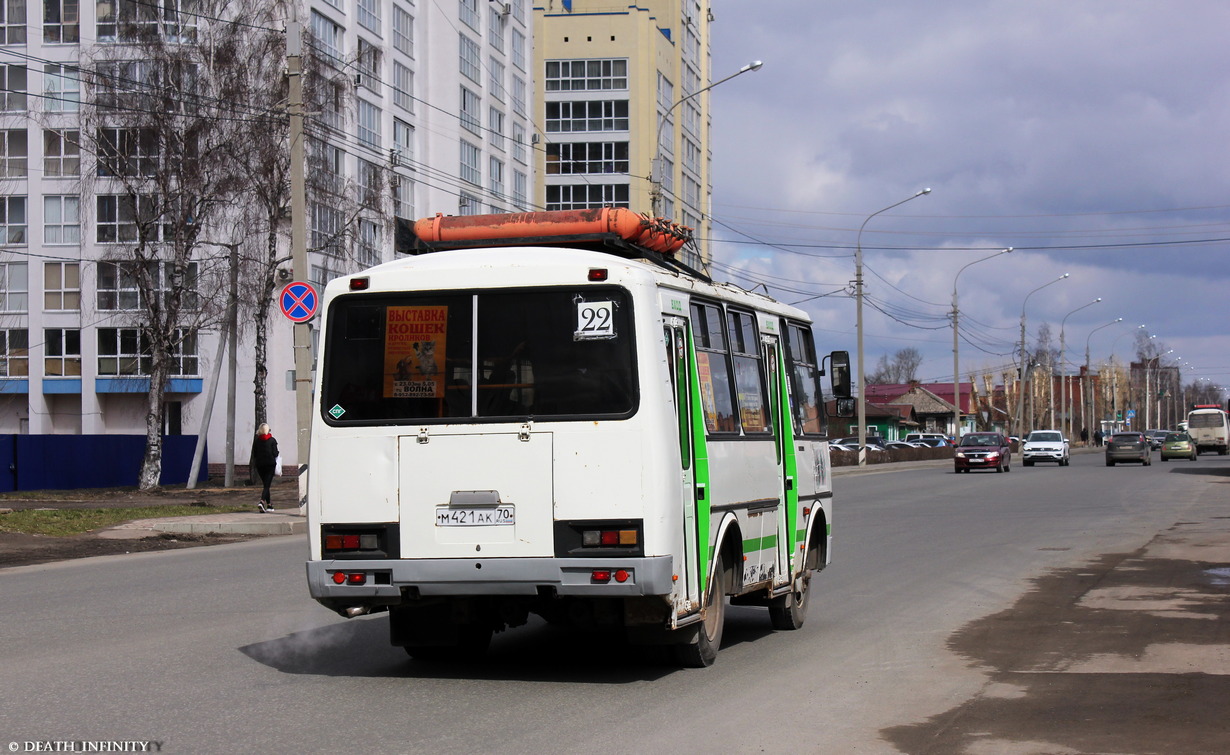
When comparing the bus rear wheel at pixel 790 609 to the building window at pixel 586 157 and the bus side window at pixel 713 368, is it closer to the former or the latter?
the bus side window at pixel 713 368

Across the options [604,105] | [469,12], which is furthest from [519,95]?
[604,105]

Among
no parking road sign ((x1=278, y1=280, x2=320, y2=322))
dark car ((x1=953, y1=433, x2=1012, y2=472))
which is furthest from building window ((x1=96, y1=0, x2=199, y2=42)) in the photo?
dark car ((x1=953, y1=433, x2=1012, y2=472))

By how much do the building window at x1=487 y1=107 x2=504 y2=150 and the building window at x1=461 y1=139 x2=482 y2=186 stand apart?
2.37 metres

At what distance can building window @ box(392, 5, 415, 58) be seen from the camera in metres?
60.8

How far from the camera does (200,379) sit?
5403 cm

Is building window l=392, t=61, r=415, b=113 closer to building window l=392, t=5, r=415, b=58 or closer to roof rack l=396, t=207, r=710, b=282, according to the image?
building window l=392, t=5, r=415, b=58

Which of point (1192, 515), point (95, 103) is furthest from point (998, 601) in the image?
point (95, 103)

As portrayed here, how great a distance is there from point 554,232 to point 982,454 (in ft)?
146

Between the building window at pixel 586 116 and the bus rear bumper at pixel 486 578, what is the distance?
84.0m

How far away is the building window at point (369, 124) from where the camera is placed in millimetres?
56406

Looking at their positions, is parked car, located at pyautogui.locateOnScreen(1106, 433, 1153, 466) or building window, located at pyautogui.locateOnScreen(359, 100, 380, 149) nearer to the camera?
building window, located at pyautogui.locateOnScreen(359, 100, 380, 149)

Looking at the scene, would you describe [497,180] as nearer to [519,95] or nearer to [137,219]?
[519,95]

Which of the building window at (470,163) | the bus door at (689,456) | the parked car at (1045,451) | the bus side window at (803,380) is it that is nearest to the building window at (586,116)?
the building window at (470,163)

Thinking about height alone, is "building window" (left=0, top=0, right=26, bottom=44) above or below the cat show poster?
above
